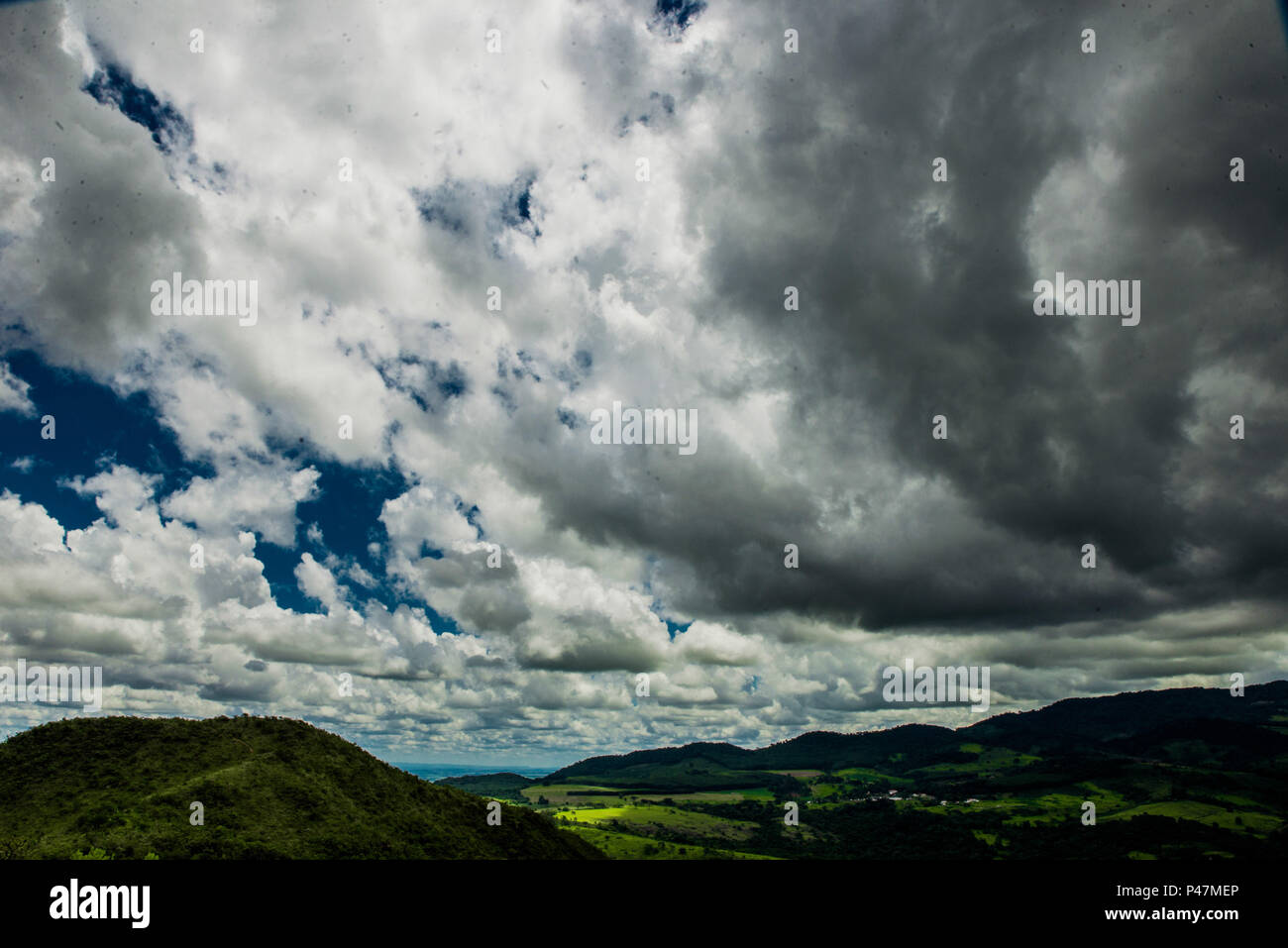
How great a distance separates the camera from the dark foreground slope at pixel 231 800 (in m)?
69.3

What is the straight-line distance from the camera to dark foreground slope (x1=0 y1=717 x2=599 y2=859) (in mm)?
69312

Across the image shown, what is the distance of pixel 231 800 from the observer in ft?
254

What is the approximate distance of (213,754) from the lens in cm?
9169
